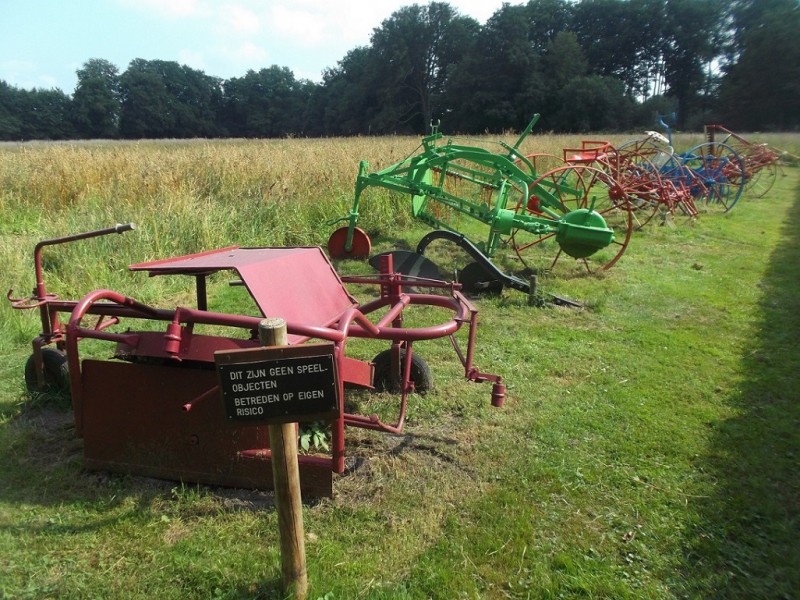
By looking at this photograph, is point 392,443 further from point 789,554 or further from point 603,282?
point 603,282

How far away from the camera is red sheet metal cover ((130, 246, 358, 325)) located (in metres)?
2.51

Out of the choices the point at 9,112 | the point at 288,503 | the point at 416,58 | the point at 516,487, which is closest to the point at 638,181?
the point at 516,487

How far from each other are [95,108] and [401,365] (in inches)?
2328

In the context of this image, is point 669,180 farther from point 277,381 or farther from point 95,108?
point 95,108

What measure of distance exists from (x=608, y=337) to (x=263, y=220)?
206 inches

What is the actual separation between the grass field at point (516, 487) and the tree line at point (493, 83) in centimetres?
4202

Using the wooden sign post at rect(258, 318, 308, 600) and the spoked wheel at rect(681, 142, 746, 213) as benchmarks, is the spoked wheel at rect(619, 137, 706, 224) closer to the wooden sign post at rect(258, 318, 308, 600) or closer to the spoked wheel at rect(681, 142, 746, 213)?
the spoked wheel at rect(681, 142, 746, 213)

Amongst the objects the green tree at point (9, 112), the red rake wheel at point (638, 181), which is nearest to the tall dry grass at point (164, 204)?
the red rake wheel at point (638, 181)

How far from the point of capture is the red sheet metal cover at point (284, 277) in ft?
8.23

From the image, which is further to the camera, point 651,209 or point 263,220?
point 651,209

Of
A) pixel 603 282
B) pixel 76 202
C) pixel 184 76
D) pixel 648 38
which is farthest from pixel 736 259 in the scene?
pixel 184 76

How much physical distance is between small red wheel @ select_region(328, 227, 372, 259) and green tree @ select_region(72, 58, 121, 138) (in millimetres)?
52183

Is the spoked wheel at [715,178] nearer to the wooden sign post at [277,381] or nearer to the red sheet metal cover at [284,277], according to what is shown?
the red sheet metal cover at [284,277]

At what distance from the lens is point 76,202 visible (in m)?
7.91
